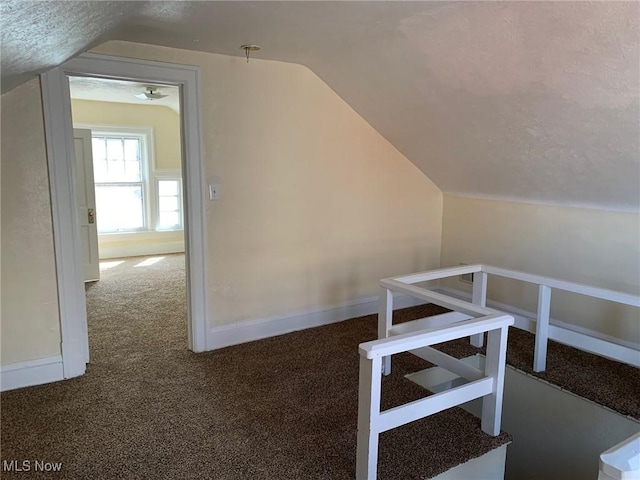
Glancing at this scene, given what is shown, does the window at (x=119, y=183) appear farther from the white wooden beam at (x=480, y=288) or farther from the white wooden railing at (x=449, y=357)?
the white wooden beam at (x=480, y=288)

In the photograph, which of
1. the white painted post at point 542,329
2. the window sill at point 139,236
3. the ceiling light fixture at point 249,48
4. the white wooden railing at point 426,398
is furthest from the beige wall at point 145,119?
the white wooden railing at point 426,398

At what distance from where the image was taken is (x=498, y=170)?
3.54 metres

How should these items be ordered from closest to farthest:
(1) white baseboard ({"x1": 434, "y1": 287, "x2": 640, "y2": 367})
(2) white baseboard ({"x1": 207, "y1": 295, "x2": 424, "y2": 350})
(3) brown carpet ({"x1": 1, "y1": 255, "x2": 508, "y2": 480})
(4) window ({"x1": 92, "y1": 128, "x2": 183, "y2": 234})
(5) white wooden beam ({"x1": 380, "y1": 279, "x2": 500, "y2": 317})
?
(3) brown carpet ({"x1": 1, "y1": 255, "x2": 508, "y2": 480}) < (5) white wooden beam ({"x1": 380, "y1": 279, "x2": 500, "y2": 317}) < (1) white baseboard ({"x1": 434, "y1": 287, "x2": 640, "y2": 367}) < (2) white baseboard ({"x1": 207, "y1": 295, "x2": 424, "y2": 350}) < (4) window ({"x1": 92, "y1": 128, "x2": 183, "y2": 234})

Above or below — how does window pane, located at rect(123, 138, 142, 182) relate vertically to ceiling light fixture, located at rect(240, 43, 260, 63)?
below

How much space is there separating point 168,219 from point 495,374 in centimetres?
621

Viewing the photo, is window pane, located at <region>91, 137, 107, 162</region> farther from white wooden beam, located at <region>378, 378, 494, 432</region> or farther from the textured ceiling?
white wooden beam, located at <region>378, 378, 494, 432</region>

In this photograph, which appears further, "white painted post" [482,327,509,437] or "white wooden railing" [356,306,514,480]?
"white painted post" [482,327,509,437]

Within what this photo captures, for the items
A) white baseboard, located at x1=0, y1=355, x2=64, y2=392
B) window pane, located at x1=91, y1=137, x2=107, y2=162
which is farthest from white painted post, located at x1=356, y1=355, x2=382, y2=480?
window pane, located at x1=91, y1=137, x2=107, y2=162

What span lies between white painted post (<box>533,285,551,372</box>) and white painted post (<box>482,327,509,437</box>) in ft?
2.45

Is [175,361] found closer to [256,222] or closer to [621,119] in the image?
[256,222]

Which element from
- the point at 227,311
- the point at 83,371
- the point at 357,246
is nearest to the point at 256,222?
the point at 227,311

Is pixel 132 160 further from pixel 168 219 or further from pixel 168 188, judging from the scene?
pixel 168 219

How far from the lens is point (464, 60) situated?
2545 mm

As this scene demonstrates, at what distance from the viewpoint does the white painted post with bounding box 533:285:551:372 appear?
2826 millimetres
